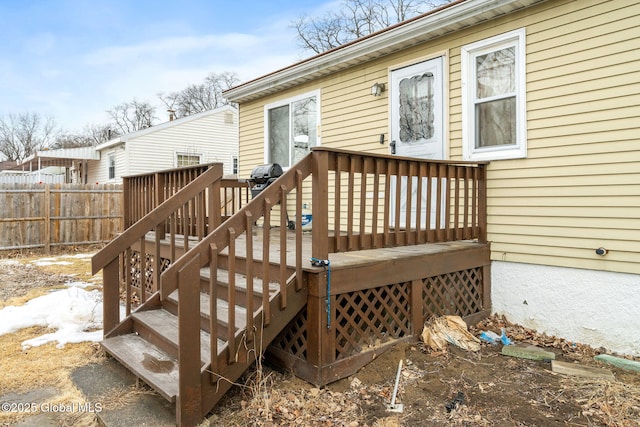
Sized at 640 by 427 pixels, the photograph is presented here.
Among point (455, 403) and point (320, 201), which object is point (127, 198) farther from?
point (455, 403)

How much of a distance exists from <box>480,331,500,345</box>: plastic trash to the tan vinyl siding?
0.87 meters

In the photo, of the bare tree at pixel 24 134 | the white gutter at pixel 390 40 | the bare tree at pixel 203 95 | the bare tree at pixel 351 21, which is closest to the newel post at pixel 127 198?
the white gutter at pixel 390 40

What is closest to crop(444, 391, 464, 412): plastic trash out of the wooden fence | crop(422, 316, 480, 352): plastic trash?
crop(422, 316, 480, 352): plastic trash

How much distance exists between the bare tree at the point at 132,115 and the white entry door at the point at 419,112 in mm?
32367

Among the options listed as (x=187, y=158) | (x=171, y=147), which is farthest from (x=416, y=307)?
(x=187, y=158)

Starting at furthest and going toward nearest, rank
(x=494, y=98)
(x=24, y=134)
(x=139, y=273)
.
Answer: (x=24, y=134)
(x=139, y=273)
(x=494, y=98)

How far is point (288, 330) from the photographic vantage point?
345cm

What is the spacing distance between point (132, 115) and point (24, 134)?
1026cm

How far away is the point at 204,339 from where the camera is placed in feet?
10.7

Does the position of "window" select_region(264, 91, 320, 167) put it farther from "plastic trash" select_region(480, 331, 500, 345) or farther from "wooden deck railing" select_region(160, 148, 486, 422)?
"plastic trash" select_region(480, 331, 500, 345)

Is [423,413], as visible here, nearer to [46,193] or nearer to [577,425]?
[577,425]

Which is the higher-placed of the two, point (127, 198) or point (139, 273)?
point (127, 198)

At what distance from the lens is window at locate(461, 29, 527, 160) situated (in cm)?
441

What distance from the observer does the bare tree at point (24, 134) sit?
3531 cm
